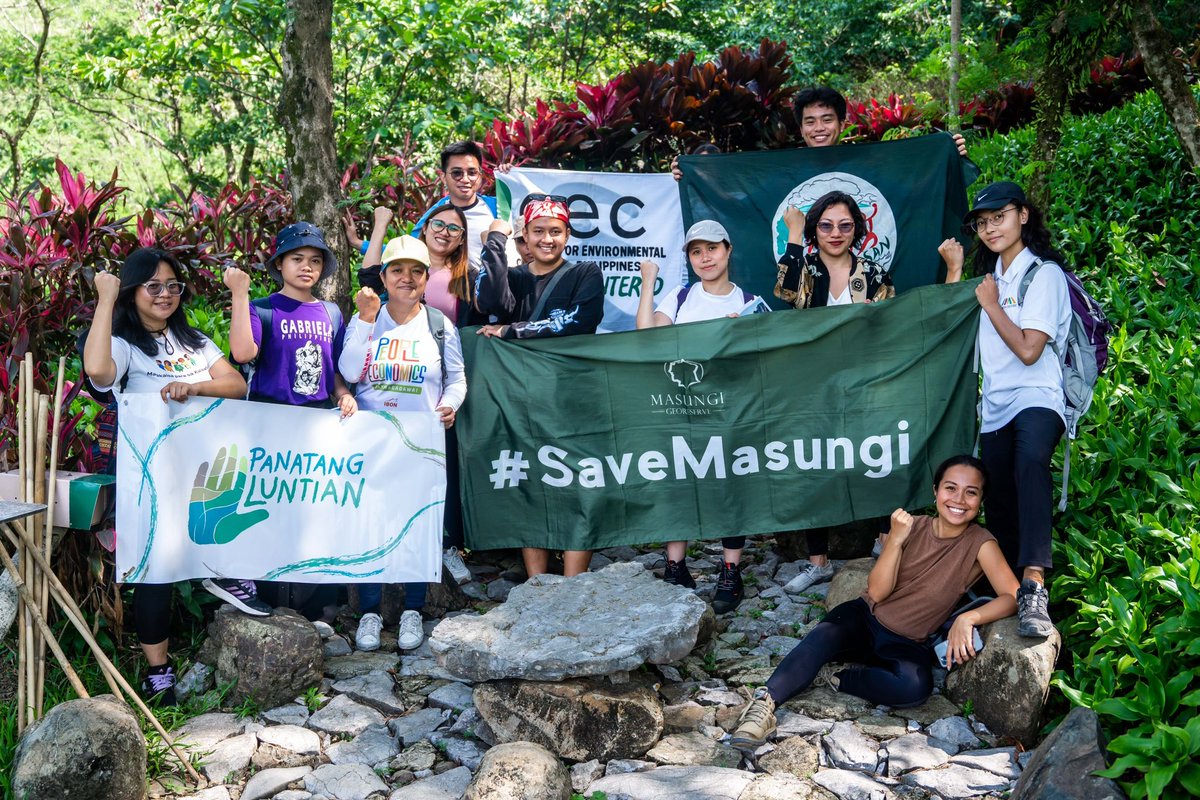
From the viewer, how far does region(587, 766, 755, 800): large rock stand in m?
3.69

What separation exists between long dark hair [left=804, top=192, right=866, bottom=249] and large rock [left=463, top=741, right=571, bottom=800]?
2889mm

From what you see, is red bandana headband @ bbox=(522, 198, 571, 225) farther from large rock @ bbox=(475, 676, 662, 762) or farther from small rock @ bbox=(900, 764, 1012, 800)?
small rock @ bbox=(900, 764, 1012, 800)

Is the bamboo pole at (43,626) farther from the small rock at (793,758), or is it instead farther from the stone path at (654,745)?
the small rock at (793,758)

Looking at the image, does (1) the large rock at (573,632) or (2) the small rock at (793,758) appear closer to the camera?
(2) the small rock at (793,758)

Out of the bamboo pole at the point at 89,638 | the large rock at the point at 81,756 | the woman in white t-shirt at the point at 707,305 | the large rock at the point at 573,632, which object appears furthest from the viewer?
the woman in white t-shirt at the point at 707,305

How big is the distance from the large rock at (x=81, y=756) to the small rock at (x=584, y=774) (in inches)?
58.9

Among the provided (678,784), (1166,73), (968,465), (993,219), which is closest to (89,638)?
(678,784)

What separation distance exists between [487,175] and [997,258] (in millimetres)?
4747

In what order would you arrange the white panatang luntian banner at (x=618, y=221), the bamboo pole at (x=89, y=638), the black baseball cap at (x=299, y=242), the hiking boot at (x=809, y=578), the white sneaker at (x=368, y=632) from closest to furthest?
1. the bamboo pole at (x=89, y=638)
2. the black baseball cap at (x=299, y=242)
3. the white sneaker at (x=368, y=632)
4. the hiking boot at (x=809, y=578)
5. the white panatang luntian banner at (x=618, y=221)

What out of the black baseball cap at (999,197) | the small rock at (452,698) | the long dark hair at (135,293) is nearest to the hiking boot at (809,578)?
the small rock at (452,698)

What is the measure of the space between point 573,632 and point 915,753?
1.34 metres

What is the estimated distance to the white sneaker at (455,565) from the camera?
18.2 feet

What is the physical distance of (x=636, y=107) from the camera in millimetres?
8289

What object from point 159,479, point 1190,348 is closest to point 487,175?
point 159,479
